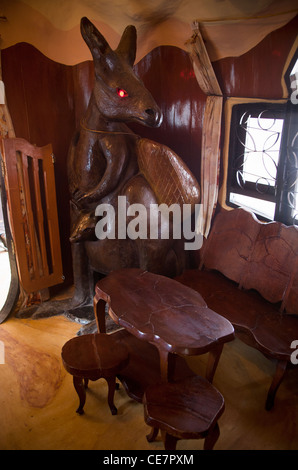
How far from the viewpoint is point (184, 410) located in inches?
79.4

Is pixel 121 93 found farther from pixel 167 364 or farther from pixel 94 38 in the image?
pixel 167 364

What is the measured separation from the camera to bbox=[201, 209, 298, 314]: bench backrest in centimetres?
294

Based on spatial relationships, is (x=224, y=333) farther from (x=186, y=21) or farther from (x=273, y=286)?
(x=186, y=21)

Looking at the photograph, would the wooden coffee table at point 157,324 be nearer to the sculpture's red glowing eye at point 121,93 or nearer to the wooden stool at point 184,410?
the wooden stool at point 184,410

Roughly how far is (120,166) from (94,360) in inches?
72.4

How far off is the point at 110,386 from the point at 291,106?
8.32ft

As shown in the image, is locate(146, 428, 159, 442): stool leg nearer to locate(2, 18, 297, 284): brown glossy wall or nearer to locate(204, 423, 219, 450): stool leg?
locate(204, 423, 219, 450): stool leg

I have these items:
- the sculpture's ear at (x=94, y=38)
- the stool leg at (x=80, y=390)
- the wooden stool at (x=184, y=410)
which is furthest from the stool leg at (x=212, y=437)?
the sculpture's ear at (x=94, y=38)

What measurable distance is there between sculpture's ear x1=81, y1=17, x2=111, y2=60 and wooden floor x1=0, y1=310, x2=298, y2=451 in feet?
8.84

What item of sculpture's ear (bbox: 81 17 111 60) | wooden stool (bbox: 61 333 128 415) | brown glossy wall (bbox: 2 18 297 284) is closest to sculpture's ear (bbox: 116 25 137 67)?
sculpture's ear (bbox: 81 17 111 60)

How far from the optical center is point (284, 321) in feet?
9.29

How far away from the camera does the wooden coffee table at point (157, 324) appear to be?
230cm

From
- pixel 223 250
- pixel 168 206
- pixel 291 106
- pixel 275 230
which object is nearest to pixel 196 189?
pixel 168 206

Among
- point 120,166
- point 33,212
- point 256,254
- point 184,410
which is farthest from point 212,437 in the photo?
point 33,212
